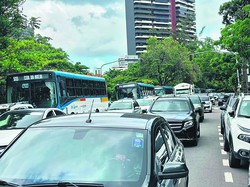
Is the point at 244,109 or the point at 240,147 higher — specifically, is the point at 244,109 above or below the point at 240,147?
above

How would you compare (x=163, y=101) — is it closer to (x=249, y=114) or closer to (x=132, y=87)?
(x=249, y=114)

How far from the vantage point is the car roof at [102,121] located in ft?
13.0

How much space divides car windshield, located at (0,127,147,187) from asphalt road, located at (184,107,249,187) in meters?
3.74

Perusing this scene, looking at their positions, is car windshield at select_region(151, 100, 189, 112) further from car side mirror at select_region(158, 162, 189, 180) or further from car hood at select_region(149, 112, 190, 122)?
car side mirror at select_region(158, 162, 189, 180)

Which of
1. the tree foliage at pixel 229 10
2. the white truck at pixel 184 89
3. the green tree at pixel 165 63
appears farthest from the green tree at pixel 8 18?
the green tree at pixel 165 63

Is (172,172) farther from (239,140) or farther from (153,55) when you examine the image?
(153,55)

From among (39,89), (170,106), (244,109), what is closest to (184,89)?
(39,89)

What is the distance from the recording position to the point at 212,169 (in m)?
8.58

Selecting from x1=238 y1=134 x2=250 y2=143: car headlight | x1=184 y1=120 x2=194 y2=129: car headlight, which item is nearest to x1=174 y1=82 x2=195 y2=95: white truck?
x1=184 y1=120 x2=194 y2=129: car headlight

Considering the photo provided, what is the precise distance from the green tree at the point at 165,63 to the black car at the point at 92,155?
56.8 meters

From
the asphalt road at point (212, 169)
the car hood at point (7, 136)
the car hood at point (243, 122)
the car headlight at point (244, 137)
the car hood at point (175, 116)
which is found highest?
the car hood at point (243, 122)

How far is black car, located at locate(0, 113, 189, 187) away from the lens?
11.0 ft

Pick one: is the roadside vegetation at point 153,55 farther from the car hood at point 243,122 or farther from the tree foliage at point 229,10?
the car hood at point 243,122

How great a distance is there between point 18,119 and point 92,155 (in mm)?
6884
